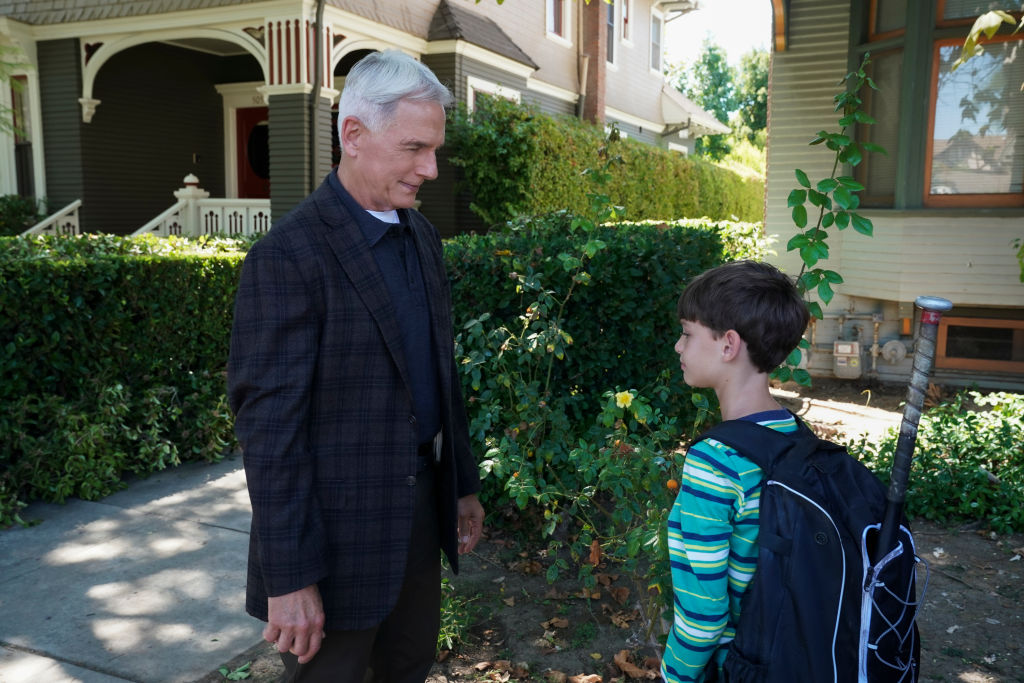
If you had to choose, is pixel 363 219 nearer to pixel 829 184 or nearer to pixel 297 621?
pixel 297 621

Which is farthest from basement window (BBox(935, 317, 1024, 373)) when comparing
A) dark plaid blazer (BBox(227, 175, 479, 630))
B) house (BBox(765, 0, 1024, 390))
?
dark plaid blazer (BBox(227, 175, 479, 630))

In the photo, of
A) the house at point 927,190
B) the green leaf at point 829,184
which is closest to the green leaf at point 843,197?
the green leaf at point 829,184

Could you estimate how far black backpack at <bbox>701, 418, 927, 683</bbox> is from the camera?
1.65 meters

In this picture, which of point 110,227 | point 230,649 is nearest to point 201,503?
point 230,649

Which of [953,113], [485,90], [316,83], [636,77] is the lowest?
[953,113]

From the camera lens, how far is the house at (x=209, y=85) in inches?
482

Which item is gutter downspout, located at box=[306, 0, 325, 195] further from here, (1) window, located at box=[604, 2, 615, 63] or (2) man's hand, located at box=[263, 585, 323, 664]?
(1) window, located at box=[604, 2, 615, 63]

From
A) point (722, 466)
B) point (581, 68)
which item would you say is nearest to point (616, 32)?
point (581, 68)

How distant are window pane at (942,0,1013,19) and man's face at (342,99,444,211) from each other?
7995 millimetres

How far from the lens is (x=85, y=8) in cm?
1324

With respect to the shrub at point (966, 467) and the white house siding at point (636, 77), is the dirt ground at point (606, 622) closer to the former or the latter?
the shrub at point (966, 467)

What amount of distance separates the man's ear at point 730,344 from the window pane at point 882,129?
7.79 metres

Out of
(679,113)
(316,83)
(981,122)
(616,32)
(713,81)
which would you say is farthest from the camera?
(713,81)

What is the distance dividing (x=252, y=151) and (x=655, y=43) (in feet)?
44.1
